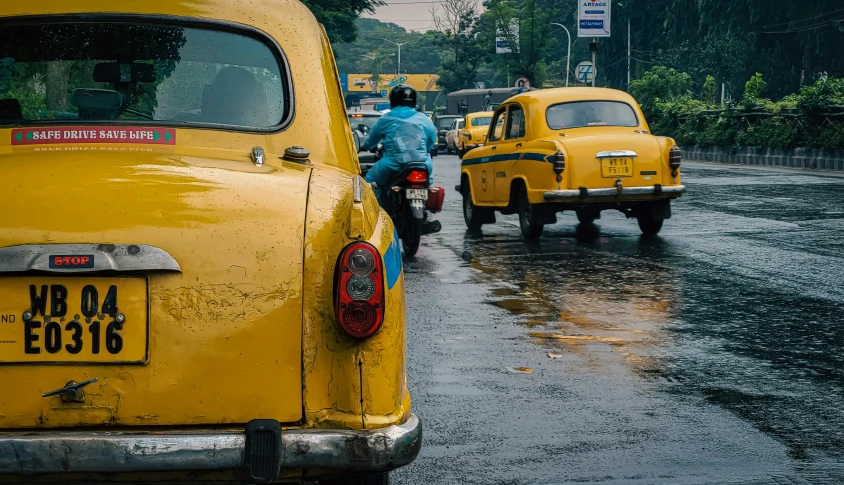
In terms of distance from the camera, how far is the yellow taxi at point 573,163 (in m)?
14.0

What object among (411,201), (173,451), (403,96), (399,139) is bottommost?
(173,451)

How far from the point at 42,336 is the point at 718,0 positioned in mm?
57787

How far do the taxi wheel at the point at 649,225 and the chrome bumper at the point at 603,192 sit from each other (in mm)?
702

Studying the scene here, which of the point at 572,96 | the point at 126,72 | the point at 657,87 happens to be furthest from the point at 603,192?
the point at 657,87

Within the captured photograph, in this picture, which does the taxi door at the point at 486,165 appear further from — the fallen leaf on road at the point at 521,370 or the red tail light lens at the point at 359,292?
the red tail light lens at the point at 359,292

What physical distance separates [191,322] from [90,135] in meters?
0.88

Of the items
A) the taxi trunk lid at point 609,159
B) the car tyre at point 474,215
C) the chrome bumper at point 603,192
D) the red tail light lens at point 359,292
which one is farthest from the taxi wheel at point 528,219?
the red tail light lens at point 359,292

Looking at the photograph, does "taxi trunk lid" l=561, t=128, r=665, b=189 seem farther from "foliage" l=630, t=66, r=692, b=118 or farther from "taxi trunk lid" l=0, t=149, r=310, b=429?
"foliage" l=630, t=66, r=692, b=118

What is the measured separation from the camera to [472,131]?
43.9 metres

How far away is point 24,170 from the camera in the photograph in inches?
145

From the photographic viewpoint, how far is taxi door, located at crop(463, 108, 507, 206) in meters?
16.0

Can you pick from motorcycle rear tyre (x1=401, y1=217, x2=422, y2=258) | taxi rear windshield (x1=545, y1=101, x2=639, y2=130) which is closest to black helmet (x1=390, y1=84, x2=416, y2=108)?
motorcycle rear tyre (x1=401, y1=217, x2=422, y2=258)

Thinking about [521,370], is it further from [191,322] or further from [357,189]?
[191,322]

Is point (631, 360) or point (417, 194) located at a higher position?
point (417, 194)
